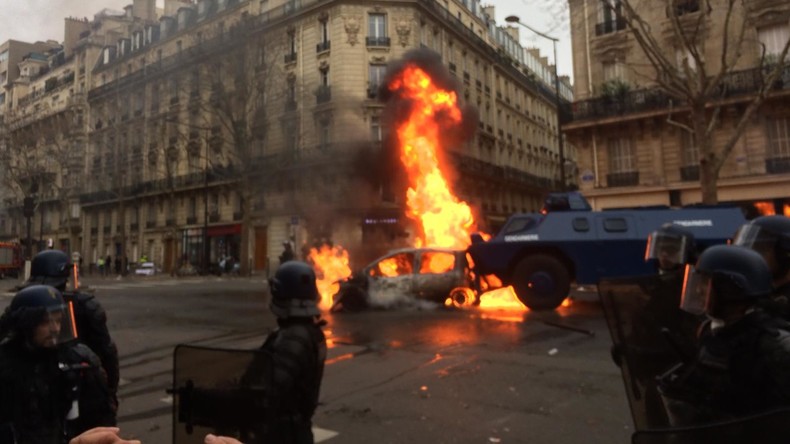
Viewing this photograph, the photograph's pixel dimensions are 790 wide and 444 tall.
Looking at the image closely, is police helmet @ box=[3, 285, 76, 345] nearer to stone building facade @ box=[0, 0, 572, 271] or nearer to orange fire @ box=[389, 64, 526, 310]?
orange fire @ box=[389, 64, 526, 310]

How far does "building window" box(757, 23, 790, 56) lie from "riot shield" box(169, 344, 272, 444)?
83.4 ft

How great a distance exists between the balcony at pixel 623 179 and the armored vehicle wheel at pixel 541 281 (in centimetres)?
1480

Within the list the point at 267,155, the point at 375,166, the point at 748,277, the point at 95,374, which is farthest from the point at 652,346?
the point at 267,155

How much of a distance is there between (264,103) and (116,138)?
1211cm

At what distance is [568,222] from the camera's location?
10.9 meters

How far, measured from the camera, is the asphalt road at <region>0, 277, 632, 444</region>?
422cm

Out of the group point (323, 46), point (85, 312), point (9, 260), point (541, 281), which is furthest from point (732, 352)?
point (9, 260)

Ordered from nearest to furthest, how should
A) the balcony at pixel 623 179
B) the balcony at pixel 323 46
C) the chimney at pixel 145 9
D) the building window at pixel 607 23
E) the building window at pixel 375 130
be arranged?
the building window at pixel 375 130
the balcony at pixel 623 179
the building window at pixel 607 23
the balcony at pixel 323 46
the chimney at pixel 145 9

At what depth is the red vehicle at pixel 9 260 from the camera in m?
37.0

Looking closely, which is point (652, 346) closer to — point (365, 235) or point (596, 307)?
point (596, 307)

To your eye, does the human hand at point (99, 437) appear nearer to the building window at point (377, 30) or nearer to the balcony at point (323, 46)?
the building window at point (377, 30)

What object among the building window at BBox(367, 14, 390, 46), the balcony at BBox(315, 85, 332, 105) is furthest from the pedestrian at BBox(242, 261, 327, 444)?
the building window at BBox(367, 14, 390, 46)

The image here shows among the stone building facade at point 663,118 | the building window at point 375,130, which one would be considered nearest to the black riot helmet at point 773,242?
the building window at point 375,130

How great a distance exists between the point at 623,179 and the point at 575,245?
48.8 feet
